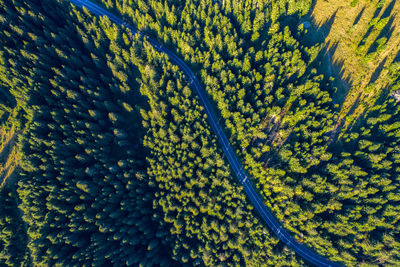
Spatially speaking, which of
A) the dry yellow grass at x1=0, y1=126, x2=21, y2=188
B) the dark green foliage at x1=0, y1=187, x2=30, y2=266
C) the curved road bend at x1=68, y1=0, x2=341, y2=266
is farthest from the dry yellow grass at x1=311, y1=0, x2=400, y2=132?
the dark green foliage at x1=0, y1=187, x2=30, y2=266

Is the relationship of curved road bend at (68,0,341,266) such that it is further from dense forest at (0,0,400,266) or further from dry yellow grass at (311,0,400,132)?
dry yellow grass at (311,0,400,132)

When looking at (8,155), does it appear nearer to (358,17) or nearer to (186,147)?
(186,147)

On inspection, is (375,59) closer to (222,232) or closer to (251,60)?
(251,60)

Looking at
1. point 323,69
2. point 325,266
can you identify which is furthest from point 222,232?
point 323,69

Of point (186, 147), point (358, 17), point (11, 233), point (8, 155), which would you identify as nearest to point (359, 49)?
point (358, 17)

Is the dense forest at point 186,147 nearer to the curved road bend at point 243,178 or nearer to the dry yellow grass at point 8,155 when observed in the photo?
the dry yellow grass at point 8,155

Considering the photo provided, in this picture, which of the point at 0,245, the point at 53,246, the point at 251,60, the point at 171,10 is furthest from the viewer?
the point at 171,10
